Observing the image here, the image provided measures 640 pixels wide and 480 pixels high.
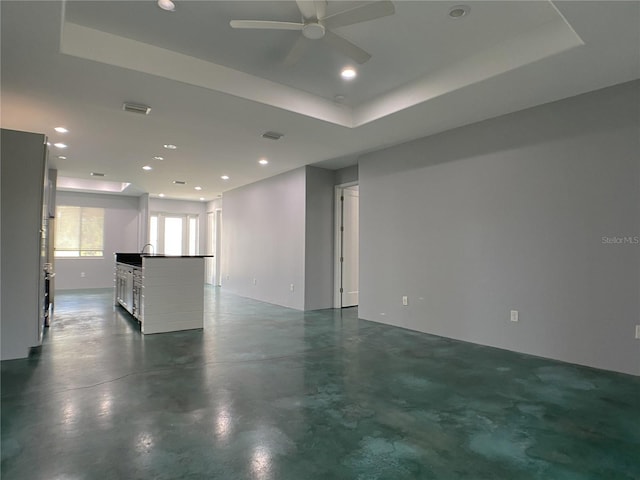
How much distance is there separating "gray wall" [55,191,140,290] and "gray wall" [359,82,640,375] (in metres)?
8.52

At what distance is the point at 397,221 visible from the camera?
18.0ft

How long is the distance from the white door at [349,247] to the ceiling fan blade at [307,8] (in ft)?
15.9

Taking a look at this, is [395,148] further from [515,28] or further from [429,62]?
[515,28]

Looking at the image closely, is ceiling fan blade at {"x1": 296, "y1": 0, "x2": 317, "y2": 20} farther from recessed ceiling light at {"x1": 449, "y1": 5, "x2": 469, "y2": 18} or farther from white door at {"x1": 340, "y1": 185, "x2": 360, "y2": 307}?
white door at {"x1": 340, "y1": 185, "x2": 360, "y2": 307}

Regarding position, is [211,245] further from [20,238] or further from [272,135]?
[20,238]

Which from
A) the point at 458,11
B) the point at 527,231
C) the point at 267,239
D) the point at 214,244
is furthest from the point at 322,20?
the point at 214,244

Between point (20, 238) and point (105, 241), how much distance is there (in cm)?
739

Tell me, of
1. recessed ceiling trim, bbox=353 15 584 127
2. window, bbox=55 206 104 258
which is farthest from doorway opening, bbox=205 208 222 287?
recessed ceiling trim, bbox=353 15 584 127

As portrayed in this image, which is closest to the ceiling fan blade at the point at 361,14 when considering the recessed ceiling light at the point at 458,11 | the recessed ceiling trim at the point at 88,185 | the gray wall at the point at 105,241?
the recessed ceiling light at the point at 458,11

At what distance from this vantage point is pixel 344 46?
2.70 meters

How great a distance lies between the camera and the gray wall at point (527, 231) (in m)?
3.42

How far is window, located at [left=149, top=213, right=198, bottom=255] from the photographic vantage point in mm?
11688

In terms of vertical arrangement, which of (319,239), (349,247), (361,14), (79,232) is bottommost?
(349,247)

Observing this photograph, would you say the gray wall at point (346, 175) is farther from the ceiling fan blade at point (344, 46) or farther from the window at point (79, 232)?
the window at point (79, 232)
